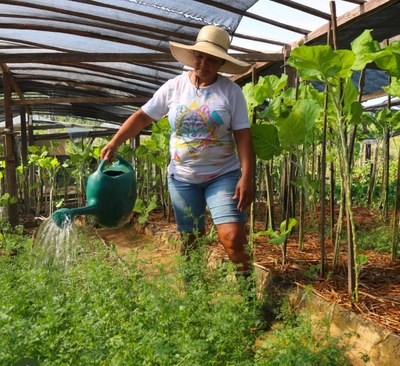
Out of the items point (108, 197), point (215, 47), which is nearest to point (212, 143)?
point (215, 47)

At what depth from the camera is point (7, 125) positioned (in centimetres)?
517

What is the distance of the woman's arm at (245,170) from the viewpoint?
2.47 metres

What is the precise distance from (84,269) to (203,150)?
Answer: 36.3 inches

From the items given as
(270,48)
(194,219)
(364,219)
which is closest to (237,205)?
(194,219)

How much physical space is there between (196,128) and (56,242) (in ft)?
3.10

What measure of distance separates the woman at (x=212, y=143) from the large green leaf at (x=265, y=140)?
0.87 feet

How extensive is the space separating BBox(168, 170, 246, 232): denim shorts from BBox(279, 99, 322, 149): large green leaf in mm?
439

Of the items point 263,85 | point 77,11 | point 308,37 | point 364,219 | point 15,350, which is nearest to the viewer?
point 15,350

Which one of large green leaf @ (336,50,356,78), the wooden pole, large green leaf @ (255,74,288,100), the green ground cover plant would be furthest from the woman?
the wooden pole

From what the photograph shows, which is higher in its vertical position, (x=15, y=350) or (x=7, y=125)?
(x=7, y=125)

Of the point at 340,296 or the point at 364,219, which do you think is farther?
the point at 364,219

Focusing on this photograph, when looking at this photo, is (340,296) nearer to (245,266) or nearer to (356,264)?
(356,264)

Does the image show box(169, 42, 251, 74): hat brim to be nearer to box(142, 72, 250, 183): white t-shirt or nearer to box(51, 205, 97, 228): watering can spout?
box(142, 72, 250, 183): white t-shirt

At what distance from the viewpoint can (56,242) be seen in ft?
8.48
